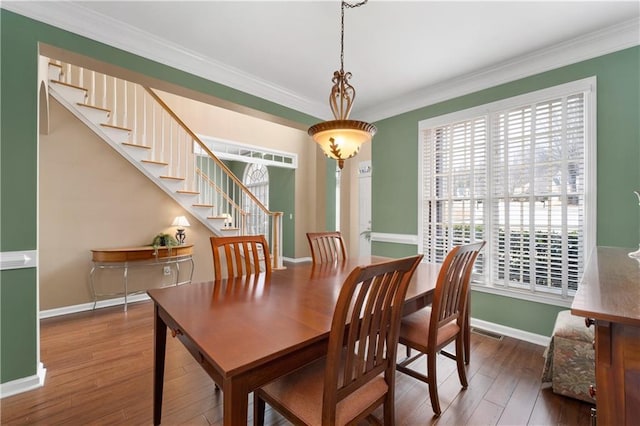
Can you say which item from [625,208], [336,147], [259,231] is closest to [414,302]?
[336,147]

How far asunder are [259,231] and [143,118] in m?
3.45

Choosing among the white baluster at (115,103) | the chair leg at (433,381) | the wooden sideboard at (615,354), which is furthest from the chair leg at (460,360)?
the white baluster at (115,103)

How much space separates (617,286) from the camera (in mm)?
1100

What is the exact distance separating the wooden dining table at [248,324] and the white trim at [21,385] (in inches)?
44.5

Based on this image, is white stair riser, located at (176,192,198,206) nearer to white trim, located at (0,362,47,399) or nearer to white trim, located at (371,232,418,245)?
white trim, located at (0,362,47,399)

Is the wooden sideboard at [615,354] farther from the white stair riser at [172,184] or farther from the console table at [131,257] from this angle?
the white stair riser at [172,184]

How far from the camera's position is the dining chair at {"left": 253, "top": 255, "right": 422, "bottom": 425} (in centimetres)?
103

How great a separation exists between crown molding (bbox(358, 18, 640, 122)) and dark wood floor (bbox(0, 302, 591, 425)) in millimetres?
2667

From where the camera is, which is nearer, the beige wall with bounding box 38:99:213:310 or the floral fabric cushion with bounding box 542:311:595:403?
the floral fabric cushion with bounding box 542:311:595:403

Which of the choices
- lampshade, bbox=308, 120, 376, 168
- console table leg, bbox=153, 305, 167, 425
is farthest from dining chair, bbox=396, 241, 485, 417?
console table leg, bbox=153, 305, 167, 425

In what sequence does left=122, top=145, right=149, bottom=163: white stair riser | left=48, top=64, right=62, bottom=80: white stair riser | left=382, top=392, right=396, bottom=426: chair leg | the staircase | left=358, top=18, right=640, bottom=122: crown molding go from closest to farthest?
left=382, top=392, right=396, bottom=426: chair leg < left=358, top=18, right=640, bottom=122: crown molding < left=48, top=64, right=62, bottom=80: white stair riser < the staircase < left=122, top=145, right=149, bottom=163: white stair riser

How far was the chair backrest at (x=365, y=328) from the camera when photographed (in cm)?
102

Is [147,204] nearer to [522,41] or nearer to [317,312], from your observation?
[317,312]

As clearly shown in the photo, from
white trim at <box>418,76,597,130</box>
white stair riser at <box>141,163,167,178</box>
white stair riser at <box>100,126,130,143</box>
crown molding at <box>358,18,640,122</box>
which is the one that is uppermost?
crown molding at <box>358,18,640,122</box>
